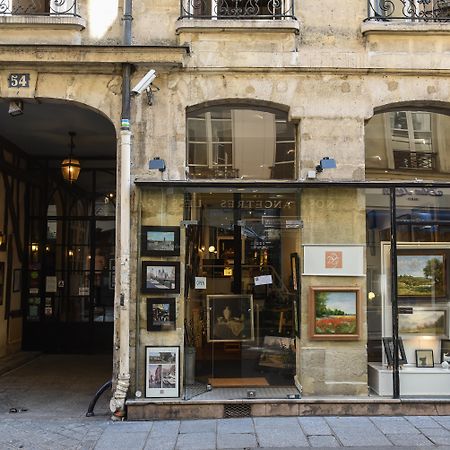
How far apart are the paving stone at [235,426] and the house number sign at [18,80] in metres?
5.68

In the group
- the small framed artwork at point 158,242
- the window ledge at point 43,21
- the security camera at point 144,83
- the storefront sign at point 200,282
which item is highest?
the window ledge at point 43,21

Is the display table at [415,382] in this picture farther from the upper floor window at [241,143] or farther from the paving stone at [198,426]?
the upper floor window at [241,143]

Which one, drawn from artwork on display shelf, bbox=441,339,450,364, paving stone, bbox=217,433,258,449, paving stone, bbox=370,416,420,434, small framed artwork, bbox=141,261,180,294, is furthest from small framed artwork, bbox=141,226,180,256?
artwork on display shelf, bbox=441,339,450,364

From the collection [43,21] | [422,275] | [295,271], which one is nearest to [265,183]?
A: [295,271]

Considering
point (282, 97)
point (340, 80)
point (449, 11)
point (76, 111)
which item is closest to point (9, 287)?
point (76, 111)

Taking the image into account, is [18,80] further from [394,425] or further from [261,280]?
[394,425]

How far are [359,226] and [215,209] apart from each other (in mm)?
2210

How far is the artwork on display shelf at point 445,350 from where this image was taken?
785cm

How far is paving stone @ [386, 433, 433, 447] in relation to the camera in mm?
6121

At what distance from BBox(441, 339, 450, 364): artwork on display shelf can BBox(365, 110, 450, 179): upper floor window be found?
2.62 metres

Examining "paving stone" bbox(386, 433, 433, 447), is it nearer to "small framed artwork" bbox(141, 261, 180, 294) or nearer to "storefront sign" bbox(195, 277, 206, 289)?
"storefront sign" bbox(195, 277, 206, 289)

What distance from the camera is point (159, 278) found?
746cm

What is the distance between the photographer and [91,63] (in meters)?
7.46

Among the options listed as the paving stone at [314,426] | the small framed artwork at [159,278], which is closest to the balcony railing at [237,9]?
the small framed artwork at [159,278]
